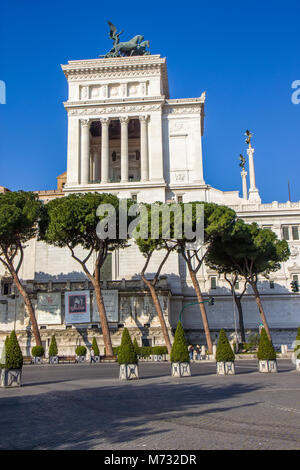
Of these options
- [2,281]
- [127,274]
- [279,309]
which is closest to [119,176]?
[127,274]

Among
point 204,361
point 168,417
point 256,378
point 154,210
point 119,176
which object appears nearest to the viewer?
point 168,417

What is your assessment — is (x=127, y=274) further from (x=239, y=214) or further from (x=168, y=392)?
(x=168, y=392)

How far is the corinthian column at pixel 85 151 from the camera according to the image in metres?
62.4

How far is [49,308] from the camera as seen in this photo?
50.9 meters

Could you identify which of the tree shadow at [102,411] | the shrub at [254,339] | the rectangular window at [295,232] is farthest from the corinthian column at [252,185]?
the tree shadow at [102,411]

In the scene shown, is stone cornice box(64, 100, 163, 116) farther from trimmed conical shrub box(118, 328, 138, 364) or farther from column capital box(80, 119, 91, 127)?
trimmed conical shrub box(118, 328, 138, 364)

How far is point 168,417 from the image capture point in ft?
41.4

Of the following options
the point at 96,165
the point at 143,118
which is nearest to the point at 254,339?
the point at 143,118

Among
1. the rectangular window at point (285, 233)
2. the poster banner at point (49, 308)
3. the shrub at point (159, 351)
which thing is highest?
the rectangular window at point (285, 233)

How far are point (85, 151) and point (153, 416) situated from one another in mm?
53845

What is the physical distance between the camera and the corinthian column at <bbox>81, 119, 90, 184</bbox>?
205 feet

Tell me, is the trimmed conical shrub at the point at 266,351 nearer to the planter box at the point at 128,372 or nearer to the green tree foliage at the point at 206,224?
the planter box at the point at 128,372

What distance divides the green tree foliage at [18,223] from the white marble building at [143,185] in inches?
258

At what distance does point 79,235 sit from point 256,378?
85.8 ft
